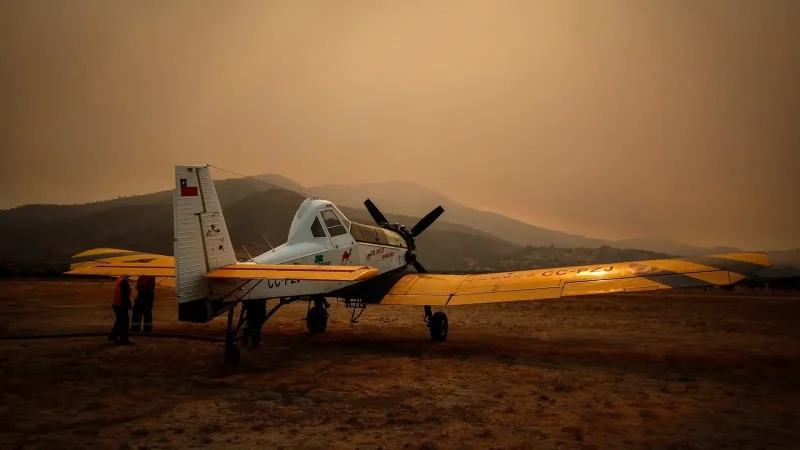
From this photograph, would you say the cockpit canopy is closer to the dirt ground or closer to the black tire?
the dirt ground

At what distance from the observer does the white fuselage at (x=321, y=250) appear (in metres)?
11.4

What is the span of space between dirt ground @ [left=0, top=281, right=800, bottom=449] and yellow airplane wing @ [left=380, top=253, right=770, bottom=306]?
1297 mm

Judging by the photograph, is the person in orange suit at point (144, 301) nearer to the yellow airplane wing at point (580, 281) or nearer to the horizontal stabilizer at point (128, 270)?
the horizontal stabilizer at point (128, 270)

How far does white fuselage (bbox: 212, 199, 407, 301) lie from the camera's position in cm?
1136

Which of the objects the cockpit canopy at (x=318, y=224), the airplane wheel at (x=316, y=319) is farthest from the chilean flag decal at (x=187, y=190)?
the airplane wheel at (x=316, y=319)

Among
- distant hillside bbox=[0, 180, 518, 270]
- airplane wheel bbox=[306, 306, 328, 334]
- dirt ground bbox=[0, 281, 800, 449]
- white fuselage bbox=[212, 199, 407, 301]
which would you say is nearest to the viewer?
dirt ground bbox=[0, 281, 800, 449]

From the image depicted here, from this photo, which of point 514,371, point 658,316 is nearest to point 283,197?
point 658,316

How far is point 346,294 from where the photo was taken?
567 inches

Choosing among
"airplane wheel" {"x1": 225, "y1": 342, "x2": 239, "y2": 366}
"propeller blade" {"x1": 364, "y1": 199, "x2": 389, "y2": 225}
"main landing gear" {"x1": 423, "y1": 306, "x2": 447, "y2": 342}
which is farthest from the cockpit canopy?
"propeller blade" {"x1": 364, "y1": 199, "x2": 389, "y2": 225}

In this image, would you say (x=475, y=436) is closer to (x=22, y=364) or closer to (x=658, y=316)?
(x=22, y=364)

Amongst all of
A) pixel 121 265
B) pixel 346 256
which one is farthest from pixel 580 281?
pixel 121 265

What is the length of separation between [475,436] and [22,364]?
8626mm

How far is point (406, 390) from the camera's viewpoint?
8820mm

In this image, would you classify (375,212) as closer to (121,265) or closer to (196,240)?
(121,265)
